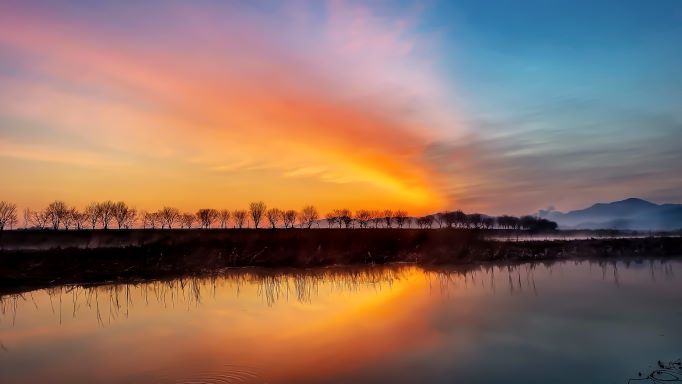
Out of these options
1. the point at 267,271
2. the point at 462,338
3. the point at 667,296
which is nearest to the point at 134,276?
the point at 267,271

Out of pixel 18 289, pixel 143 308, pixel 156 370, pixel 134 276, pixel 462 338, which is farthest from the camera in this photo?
pixel 134 276

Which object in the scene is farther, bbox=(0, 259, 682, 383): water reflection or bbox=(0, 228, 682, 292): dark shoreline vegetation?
bbox=(0, 228, 682, 292): dark shoreline vegetation

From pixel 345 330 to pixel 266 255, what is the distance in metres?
19.6

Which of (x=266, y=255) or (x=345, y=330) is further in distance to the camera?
(x=266, y=255)

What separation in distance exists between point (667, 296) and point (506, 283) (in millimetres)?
6508

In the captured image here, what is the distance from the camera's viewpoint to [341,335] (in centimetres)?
1344

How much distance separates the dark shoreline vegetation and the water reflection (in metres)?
2.80

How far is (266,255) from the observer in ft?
108

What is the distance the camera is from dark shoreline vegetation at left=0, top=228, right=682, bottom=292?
25.6m

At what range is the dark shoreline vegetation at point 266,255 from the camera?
25578 mm

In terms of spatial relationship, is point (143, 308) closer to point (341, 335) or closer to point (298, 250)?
point (341, 335)

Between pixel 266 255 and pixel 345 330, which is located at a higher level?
pixel 266 255

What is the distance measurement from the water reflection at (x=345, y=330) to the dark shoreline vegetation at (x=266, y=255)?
110 inches

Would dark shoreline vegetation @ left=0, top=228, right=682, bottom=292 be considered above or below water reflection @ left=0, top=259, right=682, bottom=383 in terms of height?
above
